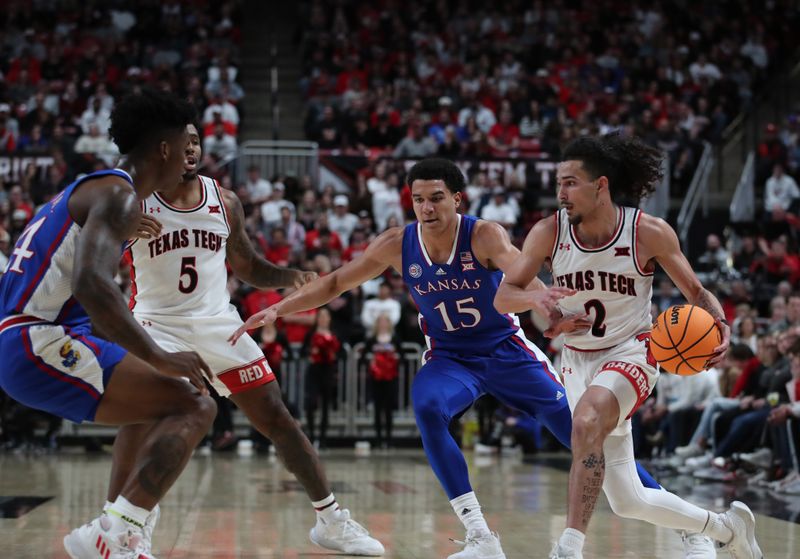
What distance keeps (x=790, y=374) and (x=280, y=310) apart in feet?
19.7

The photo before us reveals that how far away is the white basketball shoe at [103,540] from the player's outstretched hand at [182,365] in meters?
0.75

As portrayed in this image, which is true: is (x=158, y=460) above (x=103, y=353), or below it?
below

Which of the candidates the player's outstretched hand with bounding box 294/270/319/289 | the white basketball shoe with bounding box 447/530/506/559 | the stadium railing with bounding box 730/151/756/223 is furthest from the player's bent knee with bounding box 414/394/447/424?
the stadium railing with bounding box 730/151/756/223

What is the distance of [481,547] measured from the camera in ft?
17.9

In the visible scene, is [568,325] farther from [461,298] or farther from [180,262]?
[180,262]

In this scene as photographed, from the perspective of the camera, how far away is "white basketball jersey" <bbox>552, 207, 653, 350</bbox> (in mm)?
5406

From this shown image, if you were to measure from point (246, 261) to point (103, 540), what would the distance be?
7.70 feet

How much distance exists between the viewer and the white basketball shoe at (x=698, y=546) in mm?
5488

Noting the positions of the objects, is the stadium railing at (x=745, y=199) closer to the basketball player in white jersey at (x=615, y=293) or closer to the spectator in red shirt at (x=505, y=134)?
the spectator in red shirt at (x=505, y=134)

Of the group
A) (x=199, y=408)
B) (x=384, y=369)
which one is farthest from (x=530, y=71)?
(x=199, y=408)

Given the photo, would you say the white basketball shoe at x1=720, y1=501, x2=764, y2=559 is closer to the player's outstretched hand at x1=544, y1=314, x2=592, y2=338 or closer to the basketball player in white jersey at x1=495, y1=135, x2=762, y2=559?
the basketball player in white jersey at x1=495, y1=135, x2=762, y2=559

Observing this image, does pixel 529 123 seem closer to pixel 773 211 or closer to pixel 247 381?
pixel 773 211

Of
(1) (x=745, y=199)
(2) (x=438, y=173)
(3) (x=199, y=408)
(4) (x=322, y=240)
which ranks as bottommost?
(3) (x=199, y=408)

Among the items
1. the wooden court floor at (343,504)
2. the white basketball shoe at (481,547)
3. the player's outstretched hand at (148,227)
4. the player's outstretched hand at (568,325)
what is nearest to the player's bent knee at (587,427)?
the player's outstretched hand at (568,325)
